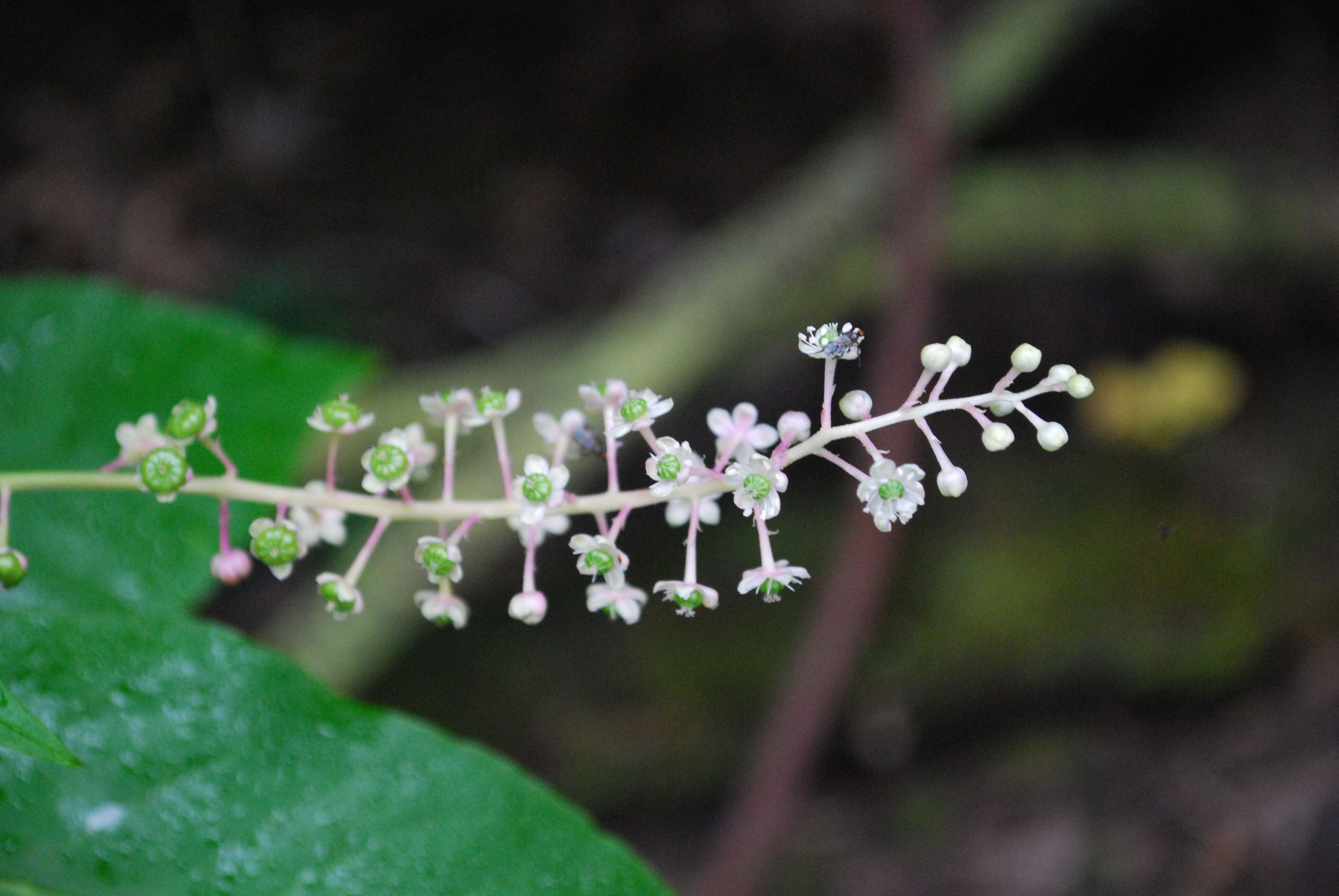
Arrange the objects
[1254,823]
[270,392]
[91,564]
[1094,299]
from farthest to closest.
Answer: [1094,299]
[1254,823]
[270,392]
[91,564]

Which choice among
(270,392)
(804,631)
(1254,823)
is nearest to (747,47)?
(804,631)

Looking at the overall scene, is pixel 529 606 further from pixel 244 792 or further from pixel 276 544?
pixel 244 792

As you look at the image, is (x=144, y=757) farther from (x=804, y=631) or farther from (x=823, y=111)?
(x=823, y=111)

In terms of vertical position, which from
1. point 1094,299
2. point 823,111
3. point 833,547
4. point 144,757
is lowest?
point 144,757

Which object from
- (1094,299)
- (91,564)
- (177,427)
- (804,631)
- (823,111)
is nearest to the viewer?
(177,427)

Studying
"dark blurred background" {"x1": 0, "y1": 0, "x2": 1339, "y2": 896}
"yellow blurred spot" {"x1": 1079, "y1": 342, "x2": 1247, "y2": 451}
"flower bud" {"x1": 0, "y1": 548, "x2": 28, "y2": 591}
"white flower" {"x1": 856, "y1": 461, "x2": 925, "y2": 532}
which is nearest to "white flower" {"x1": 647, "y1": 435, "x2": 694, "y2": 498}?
"white flower" {"x1": 856, "y1": 461, "x2": 925, "y2": 532}

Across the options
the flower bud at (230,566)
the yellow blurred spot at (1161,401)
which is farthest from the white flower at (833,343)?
the yellow blurred spot at (1161,401)

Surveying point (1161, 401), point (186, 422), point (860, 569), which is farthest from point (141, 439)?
point (1161, 401)
